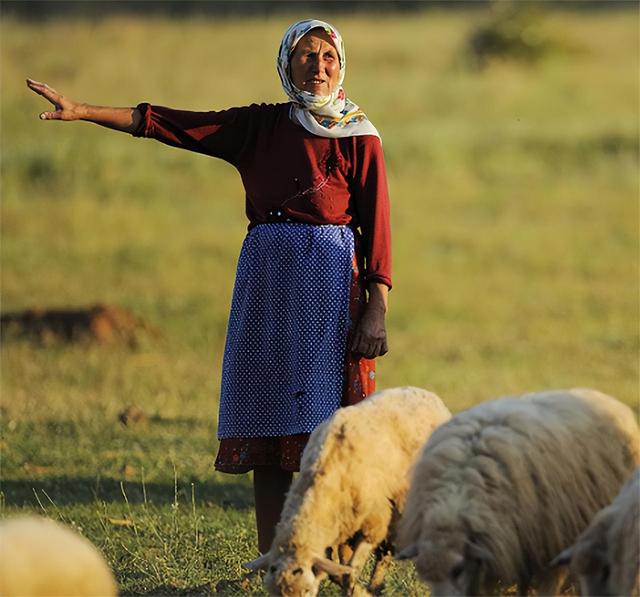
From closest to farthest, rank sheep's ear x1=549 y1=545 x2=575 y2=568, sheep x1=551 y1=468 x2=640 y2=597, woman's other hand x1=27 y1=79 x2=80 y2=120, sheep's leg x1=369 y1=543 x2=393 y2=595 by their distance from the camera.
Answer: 1. sheep x1=551 y1=468 x2=640 y2=597
2. sheep's ear x1=549 y1=545 x2=575 y2=568
3. sheep's leg x1=369 y1=543 x2=393 y2=595
4. woman's other hand x1=27 y1=79 x2=80 y2=120

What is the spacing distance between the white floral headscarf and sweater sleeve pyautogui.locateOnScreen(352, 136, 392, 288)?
0.08 m

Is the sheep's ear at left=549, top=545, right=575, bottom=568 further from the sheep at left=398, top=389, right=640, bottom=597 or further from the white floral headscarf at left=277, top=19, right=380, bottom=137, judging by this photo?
the white floral headscarf at left=277, top=19, right=380, bottom=137

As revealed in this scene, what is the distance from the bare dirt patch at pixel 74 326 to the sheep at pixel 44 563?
10.1 metres

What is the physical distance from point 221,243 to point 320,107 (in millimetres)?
13521

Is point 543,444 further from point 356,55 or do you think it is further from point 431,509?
point 356,55

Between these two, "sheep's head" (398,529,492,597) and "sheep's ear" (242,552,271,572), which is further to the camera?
"sheep's ear" (242,552,271,572)

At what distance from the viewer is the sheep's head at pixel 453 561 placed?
4.93 metres

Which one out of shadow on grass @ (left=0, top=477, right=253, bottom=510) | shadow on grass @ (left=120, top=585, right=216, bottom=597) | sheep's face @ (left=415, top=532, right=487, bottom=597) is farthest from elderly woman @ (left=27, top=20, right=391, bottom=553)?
shadow on grass @ (left=0, top=477, right=253, bottom=510)

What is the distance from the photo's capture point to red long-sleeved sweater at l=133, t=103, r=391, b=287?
6.22 meters

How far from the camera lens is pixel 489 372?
14.2 meters

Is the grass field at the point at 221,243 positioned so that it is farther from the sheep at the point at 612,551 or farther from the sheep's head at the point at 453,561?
the sheep at the point at 612,551

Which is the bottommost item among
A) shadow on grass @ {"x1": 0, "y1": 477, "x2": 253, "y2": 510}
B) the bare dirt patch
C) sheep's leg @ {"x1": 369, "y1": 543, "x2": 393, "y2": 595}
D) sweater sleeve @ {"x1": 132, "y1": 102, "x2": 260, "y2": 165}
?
shadow on grass @ {"x1": 0, "y1": 477, "x2": 253, "y2": 510}

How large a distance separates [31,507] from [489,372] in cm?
711

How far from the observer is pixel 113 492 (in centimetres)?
855
